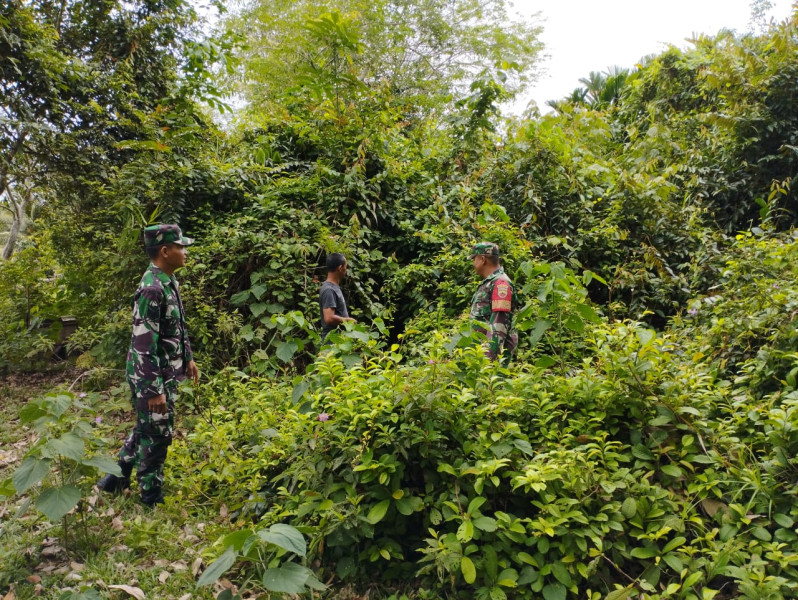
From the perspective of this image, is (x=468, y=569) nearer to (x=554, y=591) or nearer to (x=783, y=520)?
(x=554, y=591)

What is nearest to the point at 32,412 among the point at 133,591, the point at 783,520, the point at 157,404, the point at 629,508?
the point at 157,404

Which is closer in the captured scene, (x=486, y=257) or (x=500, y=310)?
(x=500, y=310)

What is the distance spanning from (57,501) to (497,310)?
11.0ft

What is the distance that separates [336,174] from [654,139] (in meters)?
4.99

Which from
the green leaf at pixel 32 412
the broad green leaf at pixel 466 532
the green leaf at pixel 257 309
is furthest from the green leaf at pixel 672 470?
the green leaf at pixel 257 309

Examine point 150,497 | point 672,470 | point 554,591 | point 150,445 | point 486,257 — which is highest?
point 486,257

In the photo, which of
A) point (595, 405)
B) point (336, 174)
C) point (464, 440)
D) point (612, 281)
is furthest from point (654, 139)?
point (464, 440)

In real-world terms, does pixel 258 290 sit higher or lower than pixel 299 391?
higher

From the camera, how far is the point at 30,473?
2.45m

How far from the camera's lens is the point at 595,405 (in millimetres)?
2934

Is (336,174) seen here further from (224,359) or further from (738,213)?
(738,213)

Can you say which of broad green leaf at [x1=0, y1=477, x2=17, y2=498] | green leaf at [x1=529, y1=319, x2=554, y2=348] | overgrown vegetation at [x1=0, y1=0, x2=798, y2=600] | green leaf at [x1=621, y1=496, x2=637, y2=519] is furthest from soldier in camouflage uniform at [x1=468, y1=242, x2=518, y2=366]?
broad green leaf at [x1=0, y1=477, x2=17, y2=498]

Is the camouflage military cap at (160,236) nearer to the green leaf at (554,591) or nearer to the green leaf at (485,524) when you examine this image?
the green leaf at (485,524)

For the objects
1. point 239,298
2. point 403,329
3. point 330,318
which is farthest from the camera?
point 403,329
